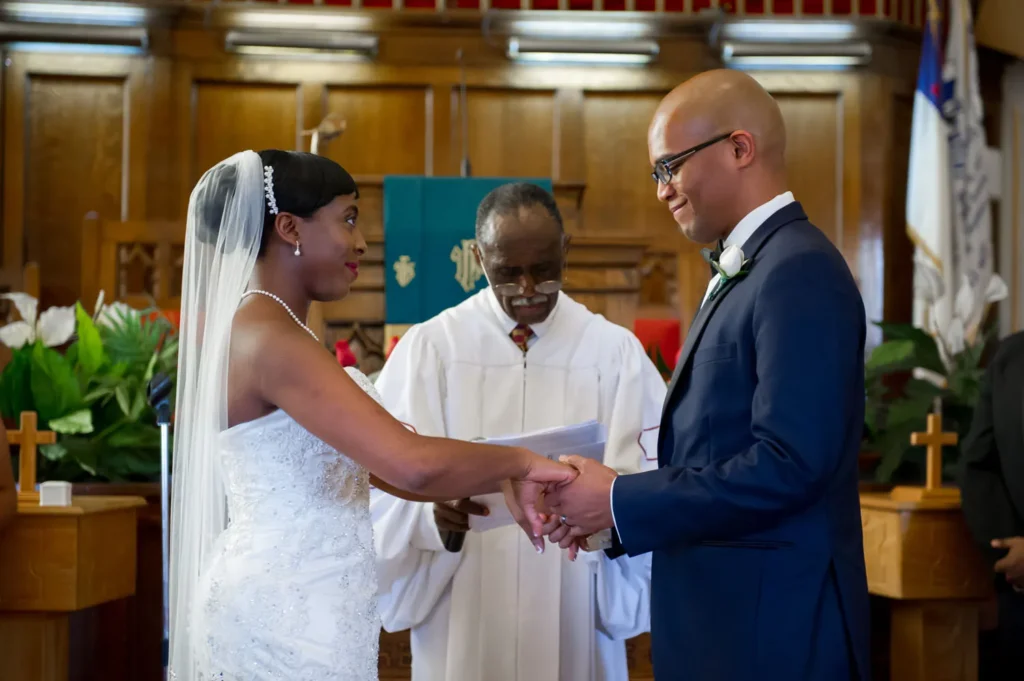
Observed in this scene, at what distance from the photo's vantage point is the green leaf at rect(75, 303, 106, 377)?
5.05 meters

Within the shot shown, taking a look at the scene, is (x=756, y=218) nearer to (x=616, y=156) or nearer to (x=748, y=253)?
(x=748, y=253)

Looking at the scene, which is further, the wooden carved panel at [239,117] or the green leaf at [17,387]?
the wooden carved panel at [239,117]

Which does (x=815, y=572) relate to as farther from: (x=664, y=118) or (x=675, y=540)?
(x=664, y=118)

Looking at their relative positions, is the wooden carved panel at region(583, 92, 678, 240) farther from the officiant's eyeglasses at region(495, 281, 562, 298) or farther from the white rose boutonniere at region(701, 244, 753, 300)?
the white rose boutonniere at region(701, 244, 753, 300)

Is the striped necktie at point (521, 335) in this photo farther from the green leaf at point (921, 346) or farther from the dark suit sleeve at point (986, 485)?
the green leaf at point (921, 346)

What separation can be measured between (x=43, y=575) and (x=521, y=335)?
1864 mm

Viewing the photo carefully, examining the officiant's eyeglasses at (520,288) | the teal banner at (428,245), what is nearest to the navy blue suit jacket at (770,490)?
the officiant's eyeglasses at (520,288)

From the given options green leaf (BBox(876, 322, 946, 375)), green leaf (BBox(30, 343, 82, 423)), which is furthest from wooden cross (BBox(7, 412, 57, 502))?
green leaf (BBox(876, 322, 946, 375))

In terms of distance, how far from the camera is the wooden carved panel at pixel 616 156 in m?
8.88

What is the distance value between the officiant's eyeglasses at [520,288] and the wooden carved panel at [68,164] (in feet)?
18.5

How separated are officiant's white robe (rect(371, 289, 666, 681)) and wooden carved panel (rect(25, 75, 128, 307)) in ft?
18.1

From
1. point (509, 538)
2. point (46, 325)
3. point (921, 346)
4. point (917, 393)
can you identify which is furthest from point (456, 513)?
point (921, 346)

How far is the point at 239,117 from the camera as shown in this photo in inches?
342

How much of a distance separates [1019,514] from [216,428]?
288cm
